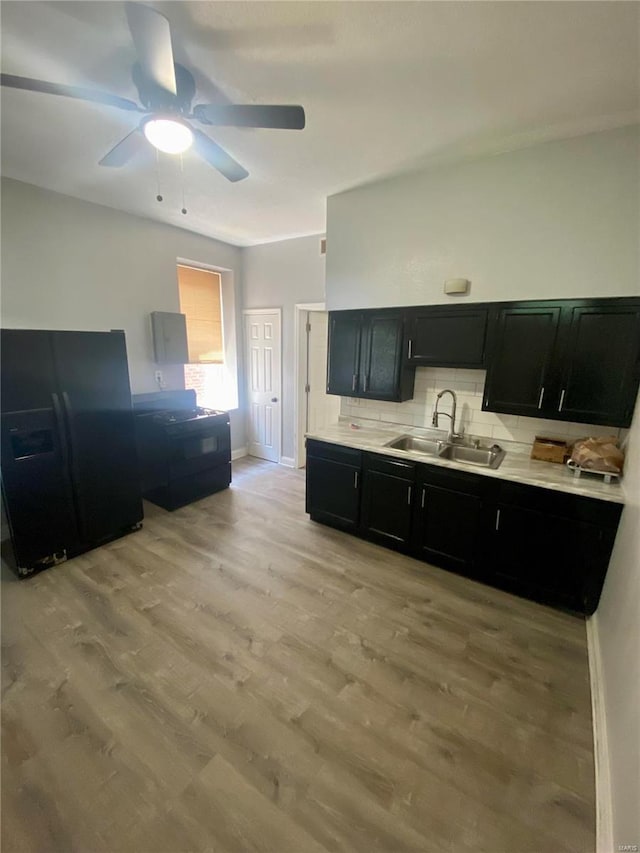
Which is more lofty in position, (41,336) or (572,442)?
(41,336)

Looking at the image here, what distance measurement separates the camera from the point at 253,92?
1898mm

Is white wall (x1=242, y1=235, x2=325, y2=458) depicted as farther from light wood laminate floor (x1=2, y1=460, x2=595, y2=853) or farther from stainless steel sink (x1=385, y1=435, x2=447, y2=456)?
light wood laminate floor (x1=2, y1=460, x2=595, y2=853)

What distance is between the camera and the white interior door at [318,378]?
452cm

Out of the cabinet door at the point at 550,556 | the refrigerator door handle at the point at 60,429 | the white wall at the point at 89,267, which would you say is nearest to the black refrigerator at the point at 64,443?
the refrigerator door handle at the point at 60,429

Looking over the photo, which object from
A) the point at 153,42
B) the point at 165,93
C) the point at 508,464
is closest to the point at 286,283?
the point at 165,93

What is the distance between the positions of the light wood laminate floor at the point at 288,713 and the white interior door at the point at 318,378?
7.47 ft

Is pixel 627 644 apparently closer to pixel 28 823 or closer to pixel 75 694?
pixel 28 823

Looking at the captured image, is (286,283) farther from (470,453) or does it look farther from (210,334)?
(470,453)

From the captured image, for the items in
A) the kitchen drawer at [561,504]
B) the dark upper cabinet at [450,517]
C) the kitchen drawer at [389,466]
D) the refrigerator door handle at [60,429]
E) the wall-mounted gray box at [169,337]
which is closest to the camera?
the kitchen drawer at [561,504]

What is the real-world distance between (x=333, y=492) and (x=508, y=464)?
4.84ft

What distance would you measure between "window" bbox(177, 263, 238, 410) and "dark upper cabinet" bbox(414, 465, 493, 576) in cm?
327

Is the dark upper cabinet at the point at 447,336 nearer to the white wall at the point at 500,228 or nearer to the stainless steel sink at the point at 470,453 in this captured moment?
the white wall at the point at 500,228

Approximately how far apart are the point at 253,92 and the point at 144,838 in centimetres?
338

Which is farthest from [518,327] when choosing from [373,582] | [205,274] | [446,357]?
[205,274]
